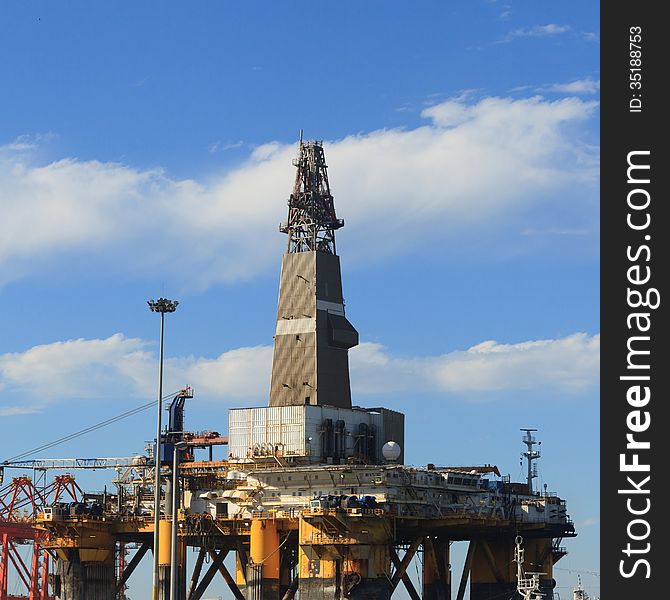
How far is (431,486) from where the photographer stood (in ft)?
366

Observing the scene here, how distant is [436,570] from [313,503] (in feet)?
73.9

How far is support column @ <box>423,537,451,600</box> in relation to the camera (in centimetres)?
11862

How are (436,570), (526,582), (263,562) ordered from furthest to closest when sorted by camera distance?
(436,570) < (263,562) < (526,582)

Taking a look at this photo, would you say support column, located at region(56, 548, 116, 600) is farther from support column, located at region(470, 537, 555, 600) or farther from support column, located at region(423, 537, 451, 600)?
support column, located at region(470, 537, 555, 600)

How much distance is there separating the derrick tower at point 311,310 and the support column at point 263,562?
13810 mm

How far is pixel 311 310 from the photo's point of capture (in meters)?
121

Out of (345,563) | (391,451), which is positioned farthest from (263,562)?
(391,451)

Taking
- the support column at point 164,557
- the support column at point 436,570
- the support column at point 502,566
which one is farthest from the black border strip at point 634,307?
the support column at point 502,566

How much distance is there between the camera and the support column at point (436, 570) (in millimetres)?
118625

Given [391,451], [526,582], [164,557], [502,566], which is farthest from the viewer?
[502,566]

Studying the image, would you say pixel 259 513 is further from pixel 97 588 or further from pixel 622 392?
pixel 622 392

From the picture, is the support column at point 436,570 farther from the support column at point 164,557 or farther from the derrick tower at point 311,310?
the support column at point 164,557

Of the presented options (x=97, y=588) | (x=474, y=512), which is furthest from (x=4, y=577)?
(x=474, y=512)

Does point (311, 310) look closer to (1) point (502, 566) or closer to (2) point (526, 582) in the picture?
(1) point (502, 566)
